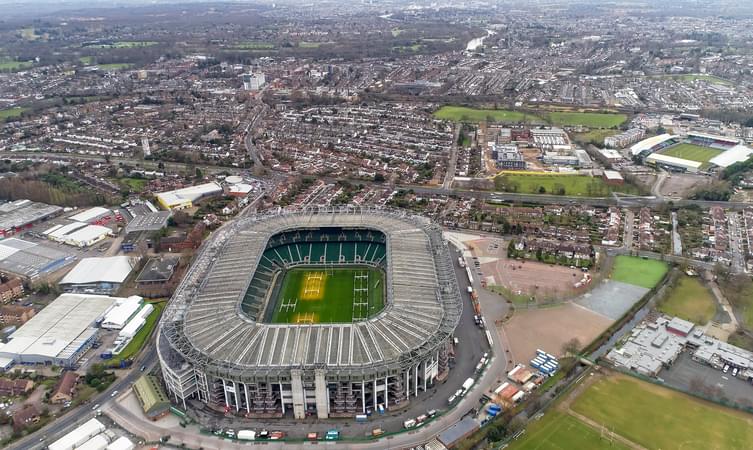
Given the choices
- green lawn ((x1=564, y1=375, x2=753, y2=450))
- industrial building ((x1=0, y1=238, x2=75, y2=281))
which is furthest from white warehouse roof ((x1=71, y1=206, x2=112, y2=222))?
green lawn ((x1=564, y1=375, x2=753, y2=450))

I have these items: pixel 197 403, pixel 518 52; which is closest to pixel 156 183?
pixel 197 403

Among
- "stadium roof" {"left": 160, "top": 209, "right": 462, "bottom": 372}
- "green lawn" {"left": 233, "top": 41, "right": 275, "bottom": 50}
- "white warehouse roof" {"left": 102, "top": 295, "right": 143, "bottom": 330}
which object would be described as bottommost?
"white warehouse roof" {"left": 102, "top": 295, "right": 143, "bottom": 330}

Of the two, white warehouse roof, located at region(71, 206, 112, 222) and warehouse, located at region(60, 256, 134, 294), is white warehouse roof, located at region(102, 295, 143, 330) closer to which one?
warehouse, located at region(60, 256, 134, 294)

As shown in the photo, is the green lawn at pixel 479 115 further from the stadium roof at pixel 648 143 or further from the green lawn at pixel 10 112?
the green lawn at pixel 10 112

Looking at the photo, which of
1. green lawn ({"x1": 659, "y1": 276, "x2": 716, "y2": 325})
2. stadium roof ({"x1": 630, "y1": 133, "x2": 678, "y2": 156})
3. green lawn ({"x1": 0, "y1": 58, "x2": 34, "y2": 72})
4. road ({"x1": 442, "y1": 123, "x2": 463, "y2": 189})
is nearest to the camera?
green lawn ({"x1": 659, "y1": 276, "x2": 716, "y2": 325})

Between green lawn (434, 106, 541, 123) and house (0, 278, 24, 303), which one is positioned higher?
green lawn (434, 106, 541, 123)

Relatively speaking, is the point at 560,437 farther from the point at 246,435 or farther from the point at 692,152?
the point at 692,152

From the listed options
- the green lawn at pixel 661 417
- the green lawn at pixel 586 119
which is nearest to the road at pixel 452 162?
the green lawn at pixel 586 119

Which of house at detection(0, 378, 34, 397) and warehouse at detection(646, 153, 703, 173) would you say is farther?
warehouse at detection(646, 153, 703, 173)
